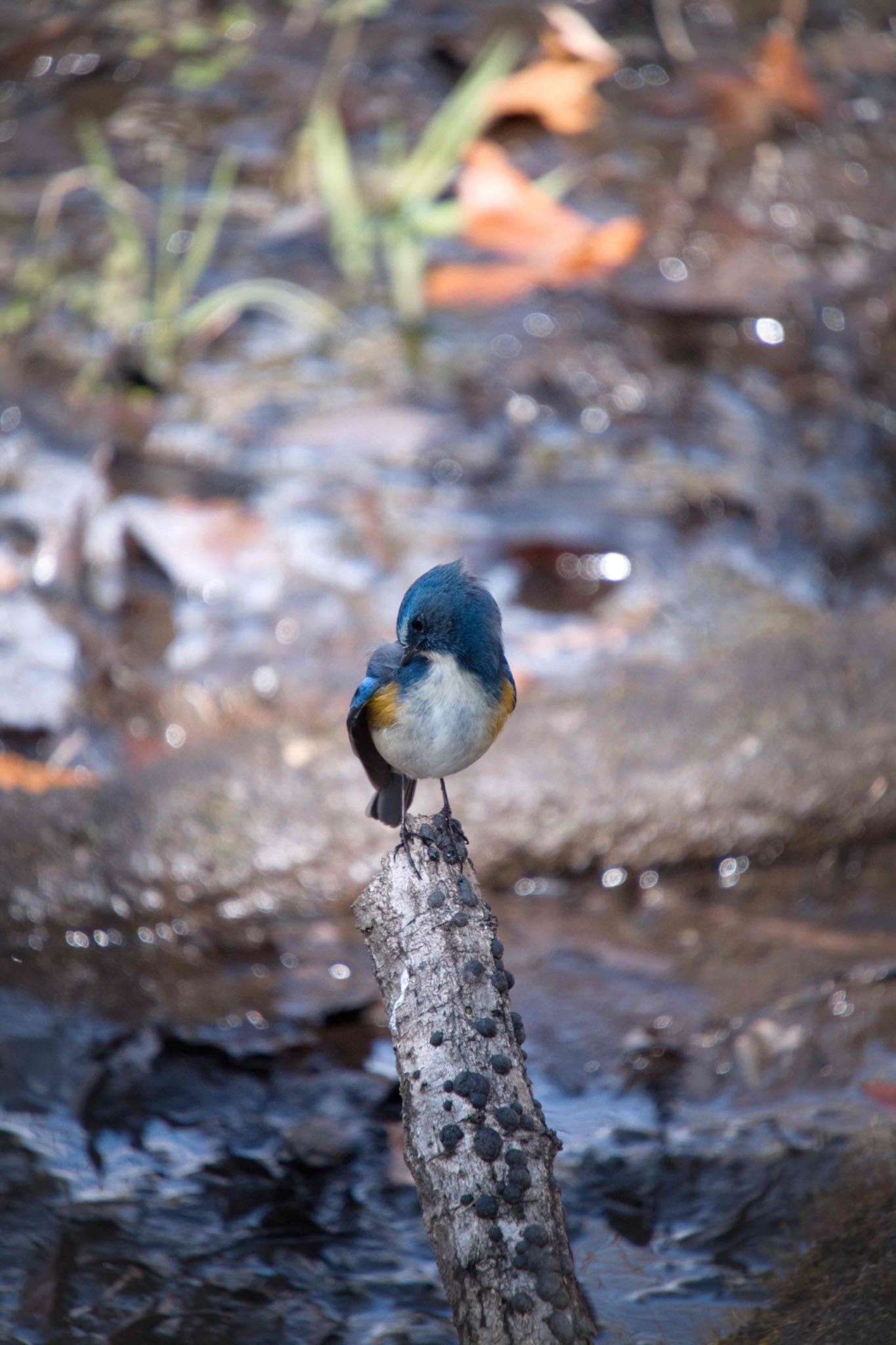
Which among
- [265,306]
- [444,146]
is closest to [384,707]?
[265,306]

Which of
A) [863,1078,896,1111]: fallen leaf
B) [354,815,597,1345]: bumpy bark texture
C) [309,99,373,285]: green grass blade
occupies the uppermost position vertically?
[309,99,373,285]: green grass blade

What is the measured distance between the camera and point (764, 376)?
6.24 metres

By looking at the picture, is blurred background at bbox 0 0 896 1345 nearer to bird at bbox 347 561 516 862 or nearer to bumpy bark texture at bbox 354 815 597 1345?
bumpy bark texture at bbox 354 815 597 1345

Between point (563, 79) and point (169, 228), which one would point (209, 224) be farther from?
point (563, 79)

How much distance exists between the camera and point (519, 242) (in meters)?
6.80

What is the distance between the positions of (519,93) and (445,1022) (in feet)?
20.5

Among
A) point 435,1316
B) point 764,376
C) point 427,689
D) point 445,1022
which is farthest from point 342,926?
point 764,376

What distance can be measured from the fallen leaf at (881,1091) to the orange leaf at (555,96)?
5.57 meters

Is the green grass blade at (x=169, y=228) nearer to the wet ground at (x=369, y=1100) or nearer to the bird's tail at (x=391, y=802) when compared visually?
the wet ground at (x=369, y=1100)

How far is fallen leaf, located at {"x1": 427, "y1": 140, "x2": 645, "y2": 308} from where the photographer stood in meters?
6.61

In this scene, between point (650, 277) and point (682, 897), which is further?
point (650, 277)

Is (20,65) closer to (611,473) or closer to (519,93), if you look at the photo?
(519,93)

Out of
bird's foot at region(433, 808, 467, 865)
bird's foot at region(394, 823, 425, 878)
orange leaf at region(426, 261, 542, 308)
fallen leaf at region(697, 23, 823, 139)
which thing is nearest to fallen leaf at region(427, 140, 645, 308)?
orange leaf at region(426, 261, 542, 308)

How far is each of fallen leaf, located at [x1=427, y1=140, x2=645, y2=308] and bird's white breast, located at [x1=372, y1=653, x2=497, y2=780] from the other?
13.5ft
